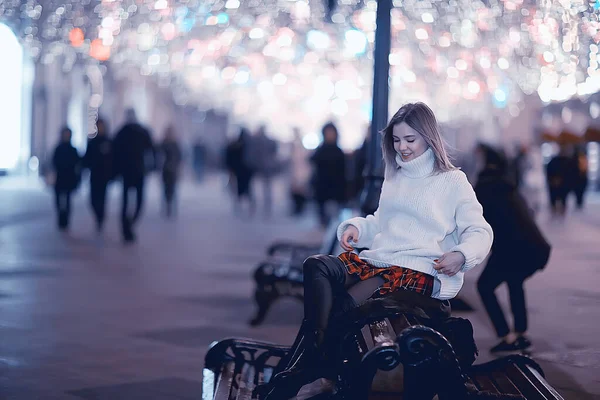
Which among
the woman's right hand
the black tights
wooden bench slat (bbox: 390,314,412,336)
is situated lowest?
wooden bench slat (bbox: 390,314,412,336)

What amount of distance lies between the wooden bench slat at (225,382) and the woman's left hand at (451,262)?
1206 millimetres

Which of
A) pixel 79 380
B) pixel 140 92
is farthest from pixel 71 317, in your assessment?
pixel 140 92

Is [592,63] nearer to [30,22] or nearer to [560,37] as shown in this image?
[560,37]

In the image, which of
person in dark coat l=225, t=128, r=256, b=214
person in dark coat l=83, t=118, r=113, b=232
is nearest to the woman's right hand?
person in dark coat l=83, t=118, r=113, b=232

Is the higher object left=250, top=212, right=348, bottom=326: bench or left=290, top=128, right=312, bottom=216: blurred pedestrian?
left=290, top=128, right=312, bottom=216: blurred pedestrian

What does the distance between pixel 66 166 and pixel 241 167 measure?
20.1 feet

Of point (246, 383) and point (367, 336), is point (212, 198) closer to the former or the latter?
point (246, 383)

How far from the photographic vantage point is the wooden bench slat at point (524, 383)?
15.5 ft

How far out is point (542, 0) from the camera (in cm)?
732

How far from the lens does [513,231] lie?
23.2 ft

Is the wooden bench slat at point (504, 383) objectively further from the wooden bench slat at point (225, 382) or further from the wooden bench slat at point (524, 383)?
the wooden bench slat at point (225, 382)

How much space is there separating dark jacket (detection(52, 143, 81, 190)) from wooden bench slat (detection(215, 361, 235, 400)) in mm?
12278

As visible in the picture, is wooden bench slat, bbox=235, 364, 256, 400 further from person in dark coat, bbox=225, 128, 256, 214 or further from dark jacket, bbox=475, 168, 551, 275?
person in dark coat, bbox=225, 128, 256, 214

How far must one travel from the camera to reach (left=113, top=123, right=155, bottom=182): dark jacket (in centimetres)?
1611
